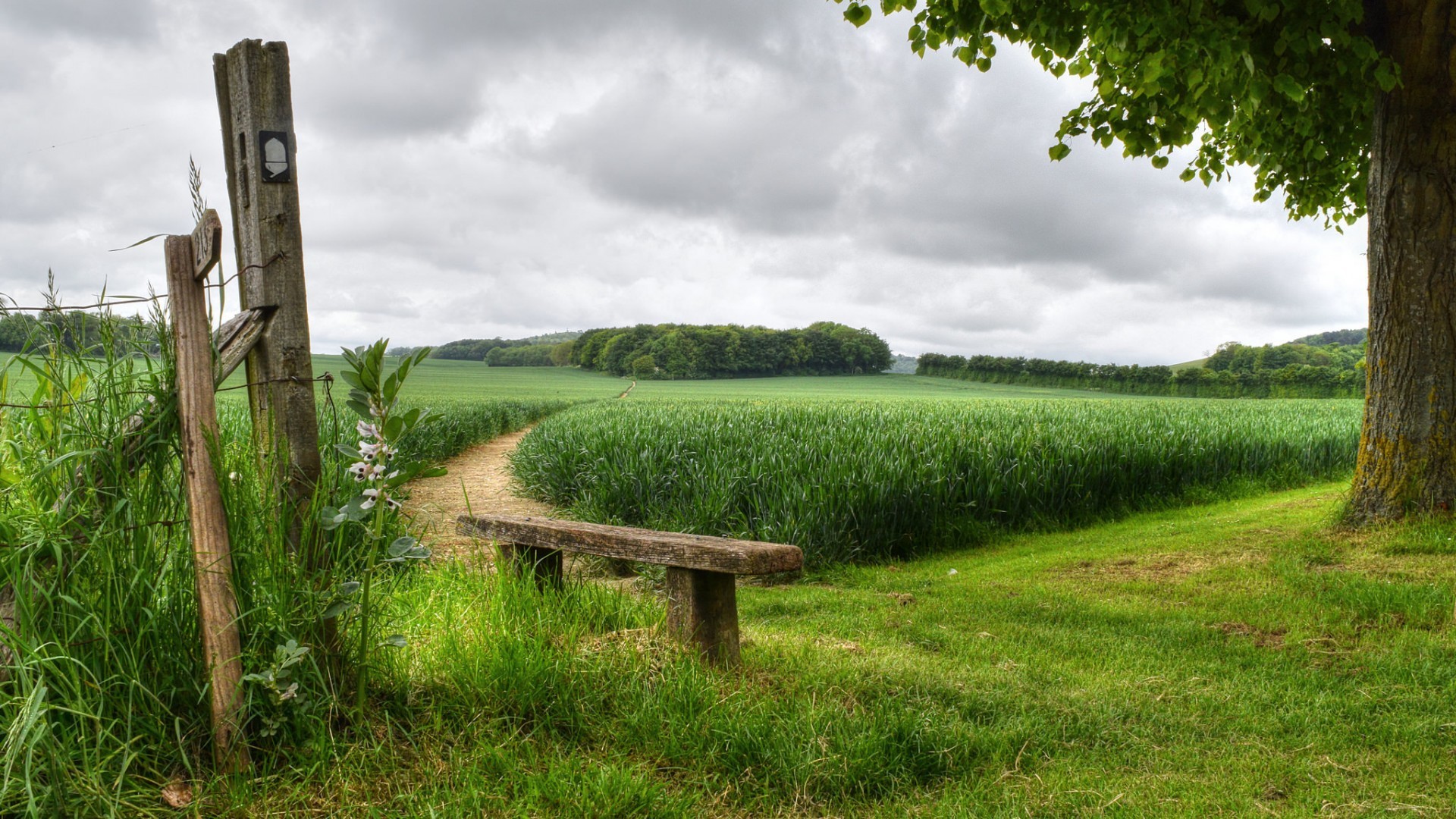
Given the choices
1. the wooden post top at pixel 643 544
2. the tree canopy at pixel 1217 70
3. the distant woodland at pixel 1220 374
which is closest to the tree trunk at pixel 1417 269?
the tree canopy at pixel 1217 70

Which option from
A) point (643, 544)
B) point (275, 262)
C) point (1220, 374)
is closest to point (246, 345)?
point (275, 262)

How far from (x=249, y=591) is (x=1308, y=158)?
11251 millimetres

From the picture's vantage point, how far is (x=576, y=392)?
44844 mm

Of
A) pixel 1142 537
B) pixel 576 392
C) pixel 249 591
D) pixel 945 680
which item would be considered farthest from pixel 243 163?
pixel 576 392

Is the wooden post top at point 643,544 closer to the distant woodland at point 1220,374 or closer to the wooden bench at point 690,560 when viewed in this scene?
the wooden bench at point 690,560

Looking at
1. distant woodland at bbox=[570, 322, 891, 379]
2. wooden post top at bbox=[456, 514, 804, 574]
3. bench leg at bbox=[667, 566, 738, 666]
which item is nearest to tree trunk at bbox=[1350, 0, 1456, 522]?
wooden post top at bbox=[456, 514, 804, 574]

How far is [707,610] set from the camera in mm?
4051

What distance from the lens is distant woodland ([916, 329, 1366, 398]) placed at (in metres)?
48.4

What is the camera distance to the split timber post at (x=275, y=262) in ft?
9.92

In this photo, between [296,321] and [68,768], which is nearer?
[68,768]

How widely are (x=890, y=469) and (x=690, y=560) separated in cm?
526

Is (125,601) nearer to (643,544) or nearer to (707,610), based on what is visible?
(643,544)

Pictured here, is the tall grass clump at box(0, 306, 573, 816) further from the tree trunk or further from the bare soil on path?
the tree trunk

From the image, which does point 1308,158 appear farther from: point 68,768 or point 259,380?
point 68,768
